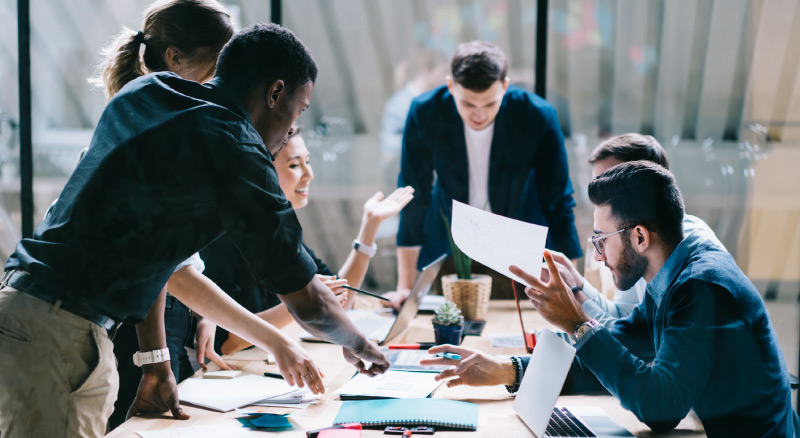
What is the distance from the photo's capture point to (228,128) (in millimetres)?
1122

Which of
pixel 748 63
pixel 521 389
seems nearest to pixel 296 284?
pixel 521 389

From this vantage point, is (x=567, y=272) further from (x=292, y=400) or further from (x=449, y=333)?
(x=292, y=400)

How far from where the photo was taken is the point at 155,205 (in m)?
1.12

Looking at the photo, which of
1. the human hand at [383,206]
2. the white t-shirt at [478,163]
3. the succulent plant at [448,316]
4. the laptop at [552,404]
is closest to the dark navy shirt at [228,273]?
the human hand at [383,206]

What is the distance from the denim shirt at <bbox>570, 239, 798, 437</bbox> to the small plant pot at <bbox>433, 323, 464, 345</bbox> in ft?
2.16

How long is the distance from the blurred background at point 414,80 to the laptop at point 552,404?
1.74 m

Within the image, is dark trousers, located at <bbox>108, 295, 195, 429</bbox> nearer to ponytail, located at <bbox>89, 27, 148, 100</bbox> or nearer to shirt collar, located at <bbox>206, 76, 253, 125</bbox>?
ponytail, located at <bbox>89, 27, 148, 100</bbox>

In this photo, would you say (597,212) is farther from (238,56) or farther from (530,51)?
(530,51)

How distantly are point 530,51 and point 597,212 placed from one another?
3.78 metres

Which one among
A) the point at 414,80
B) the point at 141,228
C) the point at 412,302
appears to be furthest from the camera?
the point at 414,80

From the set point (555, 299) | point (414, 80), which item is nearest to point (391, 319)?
point (555, 299)

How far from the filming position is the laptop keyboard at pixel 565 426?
Answer: 4.19ft

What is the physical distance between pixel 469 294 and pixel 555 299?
3.03 ft

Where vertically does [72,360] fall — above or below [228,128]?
below
